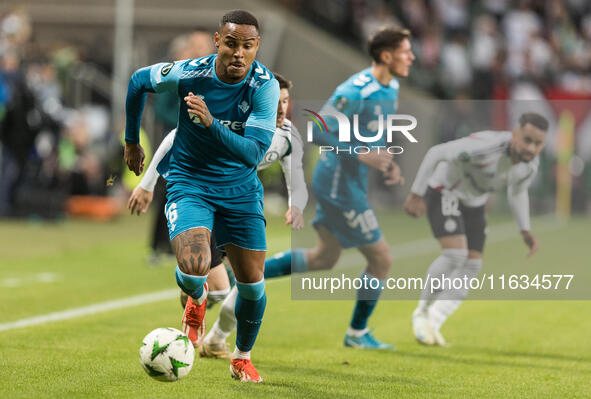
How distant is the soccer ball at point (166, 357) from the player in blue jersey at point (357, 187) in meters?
2.06

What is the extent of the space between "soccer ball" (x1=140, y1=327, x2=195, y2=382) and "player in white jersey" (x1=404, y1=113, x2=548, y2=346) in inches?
110

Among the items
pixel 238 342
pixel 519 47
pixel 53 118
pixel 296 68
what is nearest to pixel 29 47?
pixel 53 118

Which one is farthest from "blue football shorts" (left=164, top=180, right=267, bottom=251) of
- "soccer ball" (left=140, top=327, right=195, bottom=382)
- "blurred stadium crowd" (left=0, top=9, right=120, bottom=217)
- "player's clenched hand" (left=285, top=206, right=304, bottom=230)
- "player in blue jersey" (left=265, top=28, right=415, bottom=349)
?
"blurred stadium crowd" (left=0, top=9, right=120, bottom=217)

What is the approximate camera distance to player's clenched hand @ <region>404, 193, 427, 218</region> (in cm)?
824

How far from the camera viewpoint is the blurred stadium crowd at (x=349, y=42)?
1770cm

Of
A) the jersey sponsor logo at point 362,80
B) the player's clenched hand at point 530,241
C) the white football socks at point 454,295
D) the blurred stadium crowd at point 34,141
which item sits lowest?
the blurred stadium crowd at point 34,141

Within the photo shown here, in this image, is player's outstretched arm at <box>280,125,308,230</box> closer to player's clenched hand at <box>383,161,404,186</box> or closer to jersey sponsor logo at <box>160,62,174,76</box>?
player's clenched hand at <box>383,161,404,186</box>

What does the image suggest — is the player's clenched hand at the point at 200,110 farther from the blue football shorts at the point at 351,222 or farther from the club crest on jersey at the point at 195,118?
the blue football shorts at the point at 351,222

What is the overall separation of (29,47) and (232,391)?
16280mm

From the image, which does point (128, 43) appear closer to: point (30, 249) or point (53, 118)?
point (53, 118)

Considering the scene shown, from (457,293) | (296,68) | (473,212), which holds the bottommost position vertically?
(296,68)

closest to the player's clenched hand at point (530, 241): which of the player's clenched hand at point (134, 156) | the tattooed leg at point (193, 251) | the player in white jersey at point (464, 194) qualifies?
the player in white jersey at point (464, 194)

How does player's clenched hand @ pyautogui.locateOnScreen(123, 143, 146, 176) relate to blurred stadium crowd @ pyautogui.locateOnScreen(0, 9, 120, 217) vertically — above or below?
above

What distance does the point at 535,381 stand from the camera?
6.51 metres
